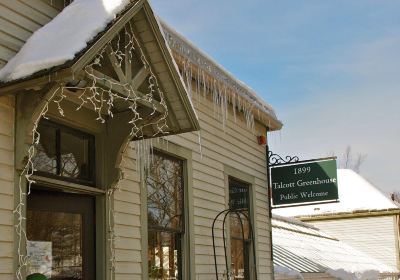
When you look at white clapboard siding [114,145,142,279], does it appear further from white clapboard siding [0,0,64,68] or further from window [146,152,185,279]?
white clapboard siding [0,0,64,68]

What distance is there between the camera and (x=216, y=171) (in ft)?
28.9

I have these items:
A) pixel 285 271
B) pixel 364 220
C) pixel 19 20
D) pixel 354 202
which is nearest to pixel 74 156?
pixel 19 20

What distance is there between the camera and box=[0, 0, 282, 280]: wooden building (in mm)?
4680

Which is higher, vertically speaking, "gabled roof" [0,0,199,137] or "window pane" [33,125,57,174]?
"gabled roof" [0,0,199,137]

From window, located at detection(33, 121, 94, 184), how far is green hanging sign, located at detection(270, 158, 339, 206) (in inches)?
222

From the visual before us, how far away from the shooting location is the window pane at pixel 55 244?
205 inches

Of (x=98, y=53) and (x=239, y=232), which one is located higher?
(x=98, y=53)

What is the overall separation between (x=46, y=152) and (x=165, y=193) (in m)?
2.34

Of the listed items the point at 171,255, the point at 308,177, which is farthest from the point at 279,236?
the point at 171,255

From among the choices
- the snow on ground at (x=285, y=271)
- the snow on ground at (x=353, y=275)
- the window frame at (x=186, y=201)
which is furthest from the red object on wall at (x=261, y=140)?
the snow on ground at (x=353, y=275)

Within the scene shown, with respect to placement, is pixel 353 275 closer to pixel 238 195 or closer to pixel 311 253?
pixel 311 253

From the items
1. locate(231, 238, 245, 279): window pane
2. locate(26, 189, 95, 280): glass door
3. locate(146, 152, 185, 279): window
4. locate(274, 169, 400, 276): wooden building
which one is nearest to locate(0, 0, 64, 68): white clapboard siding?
locate(26, 189, 95, 280): glass door

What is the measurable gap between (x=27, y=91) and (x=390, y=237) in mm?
21459

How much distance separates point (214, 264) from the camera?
8.36 metres
